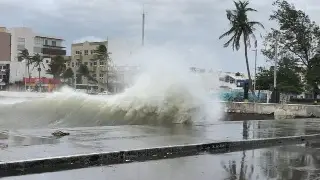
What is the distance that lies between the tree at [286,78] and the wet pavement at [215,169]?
146ft

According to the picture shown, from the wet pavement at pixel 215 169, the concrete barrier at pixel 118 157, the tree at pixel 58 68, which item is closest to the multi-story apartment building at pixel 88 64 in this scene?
the tree at pixel 58 68

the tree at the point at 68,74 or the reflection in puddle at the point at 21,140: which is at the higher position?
the tree at the point at 68,74

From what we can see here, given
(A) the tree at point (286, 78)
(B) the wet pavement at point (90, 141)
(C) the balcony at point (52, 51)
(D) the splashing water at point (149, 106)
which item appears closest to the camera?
(B) the wet pavement at point (90, 141)

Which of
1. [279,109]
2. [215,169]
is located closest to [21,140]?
[215,169]

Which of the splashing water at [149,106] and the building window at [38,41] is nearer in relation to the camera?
the splashing water at [149,106]

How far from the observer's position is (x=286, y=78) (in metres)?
56.4

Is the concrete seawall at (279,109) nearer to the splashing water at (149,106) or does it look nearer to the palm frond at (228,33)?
the splashing water at (149,106)

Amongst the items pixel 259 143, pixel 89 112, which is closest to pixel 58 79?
pixel 89 112

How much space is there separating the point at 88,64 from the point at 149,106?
362ft

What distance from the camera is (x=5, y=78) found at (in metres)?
128

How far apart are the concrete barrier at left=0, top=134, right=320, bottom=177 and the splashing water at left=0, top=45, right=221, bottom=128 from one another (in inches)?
235

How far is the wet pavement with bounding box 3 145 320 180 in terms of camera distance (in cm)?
740

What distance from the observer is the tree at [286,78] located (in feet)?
179

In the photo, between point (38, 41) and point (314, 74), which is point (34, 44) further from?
point (314, 74)
